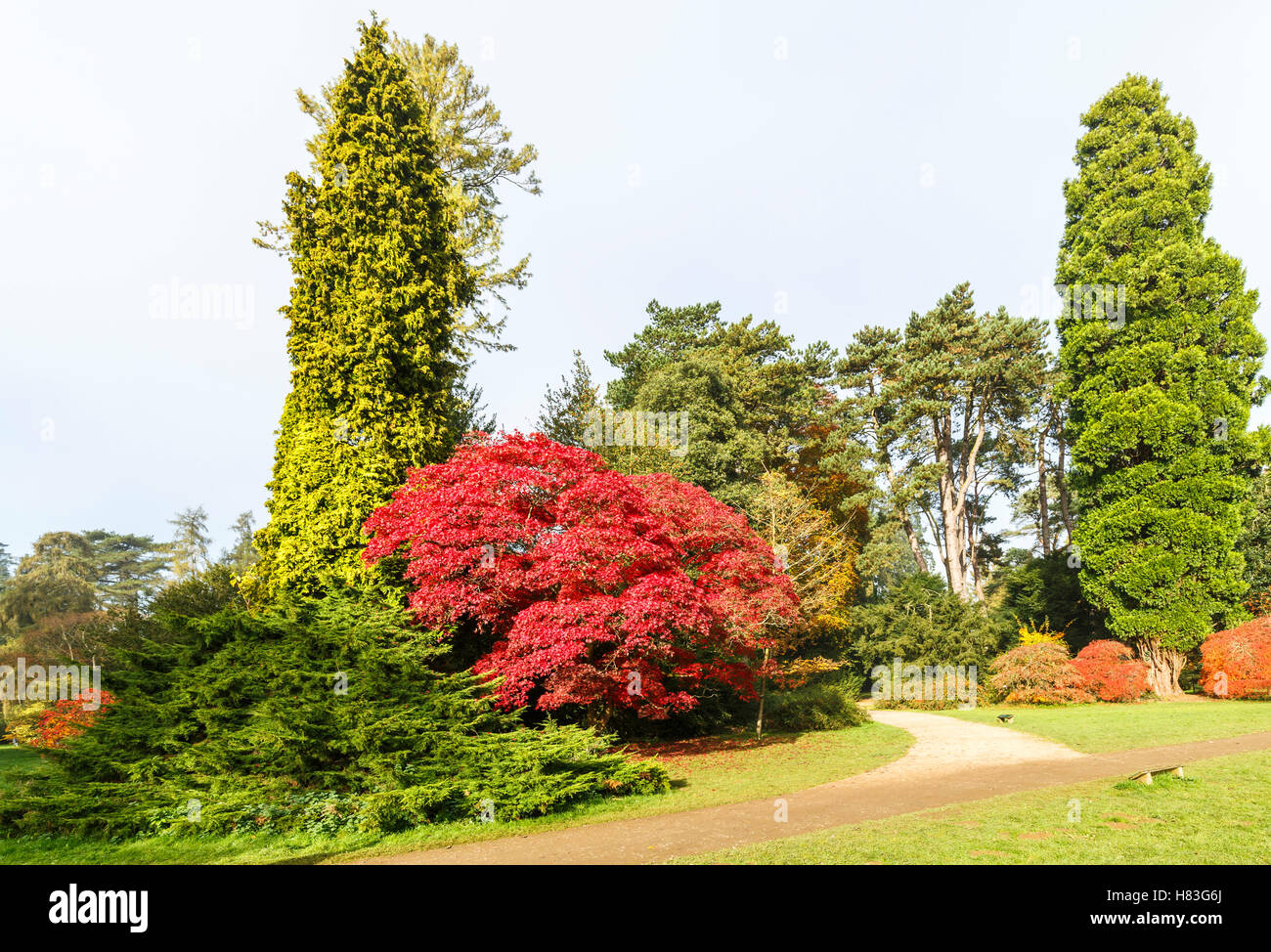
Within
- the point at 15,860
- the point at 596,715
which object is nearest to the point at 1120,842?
the point at 596,715

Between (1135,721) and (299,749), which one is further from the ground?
(299,749)

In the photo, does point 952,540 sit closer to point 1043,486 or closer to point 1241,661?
point 1043,486

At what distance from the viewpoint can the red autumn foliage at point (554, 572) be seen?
11062mm

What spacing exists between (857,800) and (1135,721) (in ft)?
36.7

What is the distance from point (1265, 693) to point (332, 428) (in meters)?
27.4

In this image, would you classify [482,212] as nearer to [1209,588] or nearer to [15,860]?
[15,860]

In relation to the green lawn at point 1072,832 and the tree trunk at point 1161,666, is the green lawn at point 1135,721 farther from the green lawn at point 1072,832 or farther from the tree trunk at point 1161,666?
the green lawn at point 1072,832

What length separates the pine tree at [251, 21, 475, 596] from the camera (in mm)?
13008

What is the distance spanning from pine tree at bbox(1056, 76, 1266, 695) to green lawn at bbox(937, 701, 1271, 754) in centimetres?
393

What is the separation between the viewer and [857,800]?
920 cm

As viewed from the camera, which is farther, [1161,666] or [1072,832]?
[1161,666]

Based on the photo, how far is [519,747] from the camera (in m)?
9.10

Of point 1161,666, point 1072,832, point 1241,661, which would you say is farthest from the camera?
point 1161,666

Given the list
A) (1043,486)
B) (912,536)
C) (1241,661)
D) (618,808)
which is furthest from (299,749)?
(1043,486)
